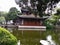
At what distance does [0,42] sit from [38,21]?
109ft

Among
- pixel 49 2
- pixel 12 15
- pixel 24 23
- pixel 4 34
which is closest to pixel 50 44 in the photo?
pixel 49 2

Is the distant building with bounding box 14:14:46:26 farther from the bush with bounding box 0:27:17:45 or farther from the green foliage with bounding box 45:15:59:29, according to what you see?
the bush with bounding box 0:27:17:45

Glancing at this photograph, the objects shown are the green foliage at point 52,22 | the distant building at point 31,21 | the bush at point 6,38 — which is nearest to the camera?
the bush at point 6,38

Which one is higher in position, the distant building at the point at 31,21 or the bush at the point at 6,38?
the bush at the point at 6,38

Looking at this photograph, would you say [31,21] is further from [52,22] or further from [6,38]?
[6,38]

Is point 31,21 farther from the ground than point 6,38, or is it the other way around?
point 6,38

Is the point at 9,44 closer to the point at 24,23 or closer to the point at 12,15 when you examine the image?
the point at 24,23

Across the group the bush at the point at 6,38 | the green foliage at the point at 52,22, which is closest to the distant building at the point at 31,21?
the green foliage at the point at 52,22

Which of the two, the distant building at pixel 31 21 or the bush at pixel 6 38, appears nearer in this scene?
the bush at pixel 6 38

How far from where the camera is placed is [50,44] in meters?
2.62

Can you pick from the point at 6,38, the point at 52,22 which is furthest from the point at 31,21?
the point at 6,38

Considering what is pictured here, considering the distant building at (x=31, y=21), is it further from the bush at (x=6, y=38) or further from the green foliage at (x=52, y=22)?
the bush at (x=6, y=38)

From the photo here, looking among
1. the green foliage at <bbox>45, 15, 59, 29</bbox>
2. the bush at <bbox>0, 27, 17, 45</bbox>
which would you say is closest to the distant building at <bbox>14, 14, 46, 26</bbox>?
the green foliage at <bbox>45, 15, 59, 29</bbox>

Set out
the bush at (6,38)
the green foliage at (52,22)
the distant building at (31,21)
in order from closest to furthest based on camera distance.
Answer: the bush at (6,38), the green foliage at (52,22), the distant building at (31,21)
